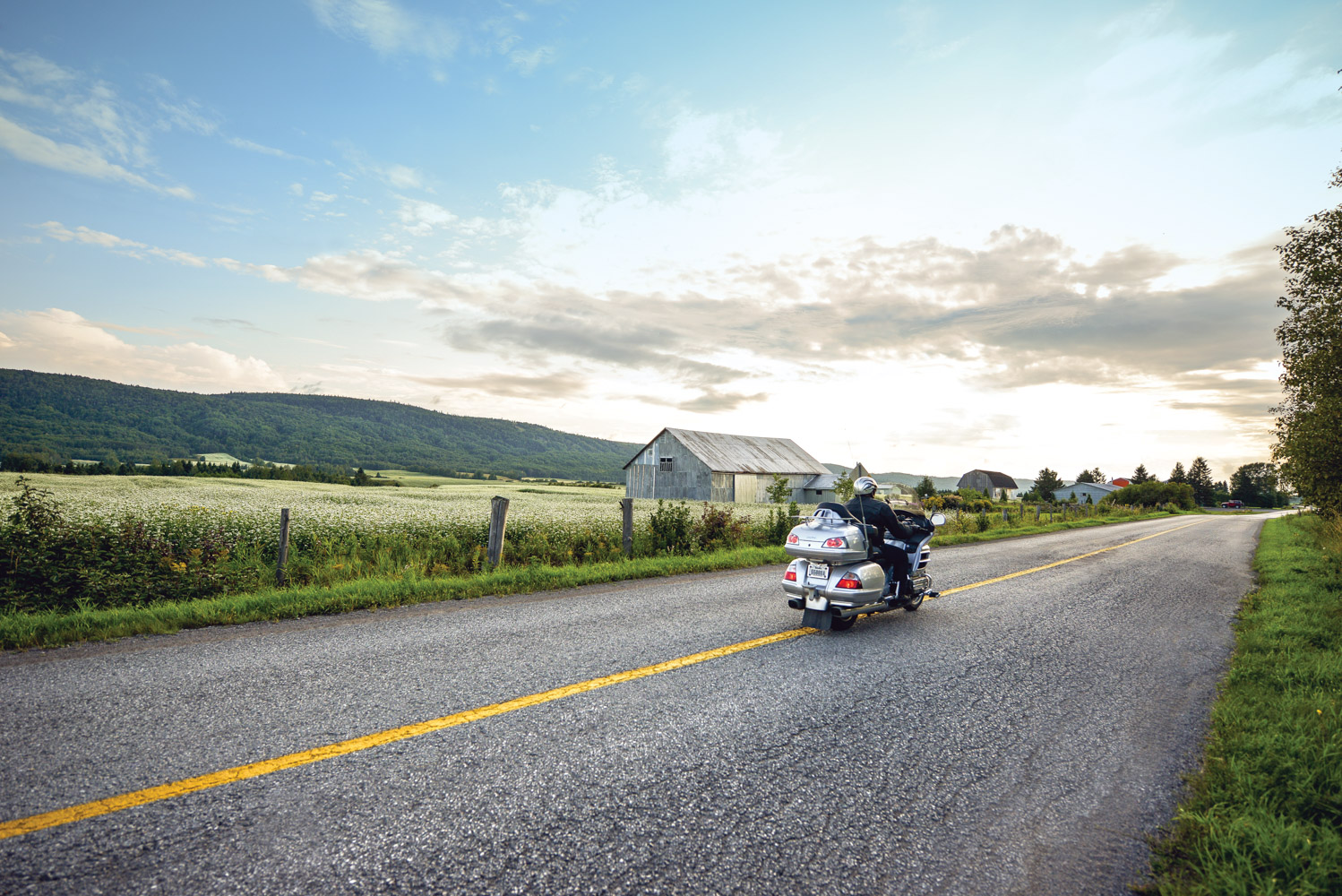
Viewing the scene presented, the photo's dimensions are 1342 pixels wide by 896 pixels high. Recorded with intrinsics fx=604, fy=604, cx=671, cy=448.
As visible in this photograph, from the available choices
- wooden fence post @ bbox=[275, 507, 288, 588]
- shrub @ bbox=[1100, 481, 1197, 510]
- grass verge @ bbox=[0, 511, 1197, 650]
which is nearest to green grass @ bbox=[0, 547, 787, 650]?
grass verge @ bbox=[0, 511, 1197, 650]

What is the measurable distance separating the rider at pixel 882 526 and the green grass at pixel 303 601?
4600 millimetres

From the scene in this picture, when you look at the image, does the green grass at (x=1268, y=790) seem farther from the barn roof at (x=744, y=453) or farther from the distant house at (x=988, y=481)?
the distant house at (x=988, y=481)

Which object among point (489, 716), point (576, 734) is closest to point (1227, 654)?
point (576, 734)

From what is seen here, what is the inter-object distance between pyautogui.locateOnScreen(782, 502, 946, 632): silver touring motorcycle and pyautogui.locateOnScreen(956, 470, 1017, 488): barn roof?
10987cm

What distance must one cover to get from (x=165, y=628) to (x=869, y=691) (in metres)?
7.08

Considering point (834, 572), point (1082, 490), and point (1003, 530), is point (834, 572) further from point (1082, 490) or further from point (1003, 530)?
point (1082, 490)

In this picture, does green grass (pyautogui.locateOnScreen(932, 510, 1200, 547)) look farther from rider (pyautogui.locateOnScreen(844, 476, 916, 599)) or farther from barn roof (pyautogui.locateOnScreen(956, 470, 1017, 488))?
barn roof (pyautogui.locateOnScreen(956, 470, 1017, 488))

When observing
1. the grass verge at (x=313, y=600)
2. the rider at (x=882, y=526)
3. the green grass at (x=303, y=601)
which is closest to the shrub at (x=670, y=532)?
the grass verge at (x=313, y=600)

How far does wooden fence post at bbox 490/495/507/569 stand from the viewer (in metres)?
10.6

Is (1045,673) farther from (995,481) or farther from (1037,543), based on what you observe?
(995,481)

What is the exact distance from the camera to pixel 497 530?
35.2 ft

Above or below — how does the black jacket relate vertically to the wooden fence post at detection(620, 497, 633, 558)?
above

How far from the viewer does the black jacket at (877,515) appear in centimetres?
709

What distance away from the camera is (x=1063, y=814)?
3330 millimetres
